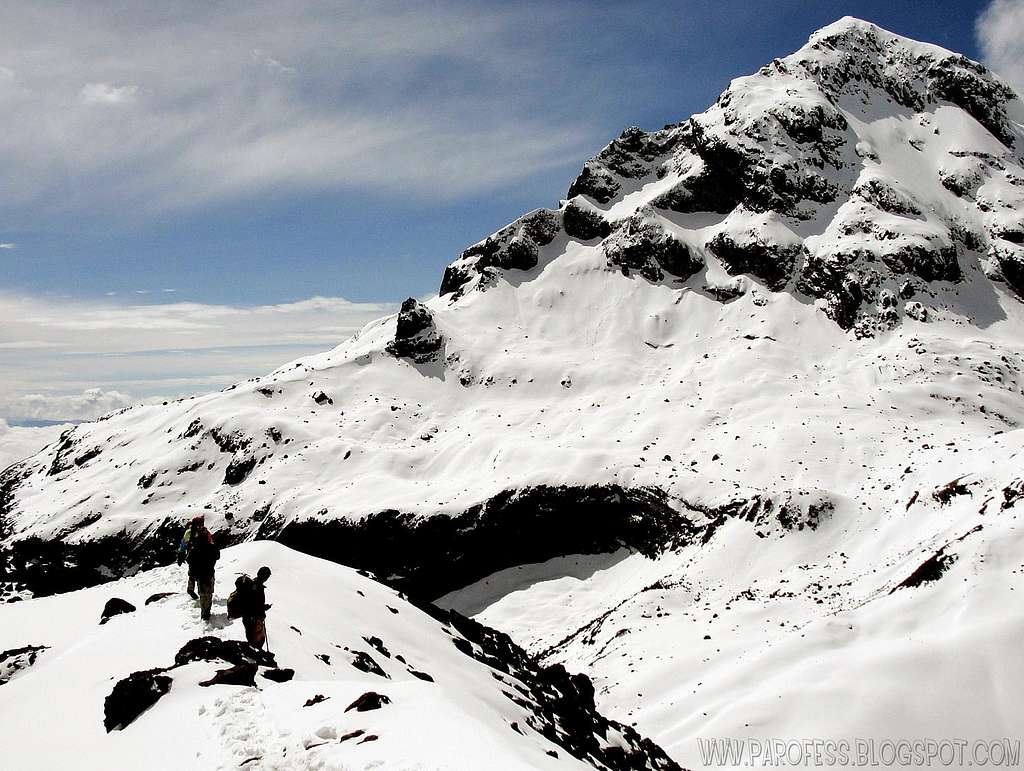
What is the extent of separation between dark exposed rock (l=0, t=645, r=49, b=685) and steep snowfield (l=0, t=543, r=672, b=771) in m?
0.08

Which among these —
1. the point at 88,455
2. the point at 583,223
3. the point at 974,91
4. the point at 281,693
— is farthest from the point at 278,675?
the point at 974,91

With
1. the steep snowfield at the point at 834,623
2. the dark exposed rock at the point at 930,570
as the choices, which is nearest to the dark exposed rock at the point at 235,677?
the steep snowfield at the point at 834,623

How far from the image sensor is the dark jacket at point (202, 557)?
1614 cm

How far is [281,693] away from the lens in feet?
36.0

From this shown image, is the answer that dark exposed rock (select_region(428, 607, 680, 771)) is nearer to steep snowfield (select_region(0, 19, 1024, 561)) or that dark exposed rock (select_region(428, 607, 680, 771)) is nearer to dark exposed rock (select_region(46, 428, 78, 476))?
steep snowfield (select_region(0, 19, 1024, 561))

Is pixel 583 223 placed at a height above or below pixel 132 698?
above

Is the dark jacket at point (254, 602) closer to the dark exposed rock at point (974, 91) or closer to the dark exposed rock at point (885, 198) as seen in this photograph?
the dark exposed rock at point (885, 198)

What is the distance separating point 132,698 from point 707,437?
48.0 m

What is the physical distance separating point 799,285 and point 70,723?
75710 millimetres

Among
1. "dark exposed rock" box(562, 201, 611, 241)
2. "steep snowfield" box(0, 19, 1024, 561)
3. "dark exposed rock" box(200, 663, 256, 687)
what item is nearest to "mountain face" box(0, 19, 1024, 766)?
"steep snowfield" box(0, 19, 1024, 561)

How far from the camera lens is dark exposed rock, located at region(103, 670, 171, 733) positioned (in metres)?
10.7

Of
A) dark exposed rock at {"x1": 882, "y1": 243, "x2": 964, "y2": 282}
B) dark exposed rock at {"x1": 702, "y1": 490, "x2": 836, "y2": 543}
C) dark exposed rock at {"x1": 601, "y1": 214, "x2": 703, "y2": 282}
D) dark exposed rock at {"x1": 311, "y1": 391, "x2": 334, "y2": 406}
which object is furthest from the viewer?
dark exposed rock at {"x1": 601, "y1": 214, "x2": 703, "y2": 282}

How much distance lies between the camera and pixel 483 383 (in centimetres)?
7244

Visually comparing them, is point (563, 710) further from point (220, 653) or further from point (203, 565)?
point (203, 565)
